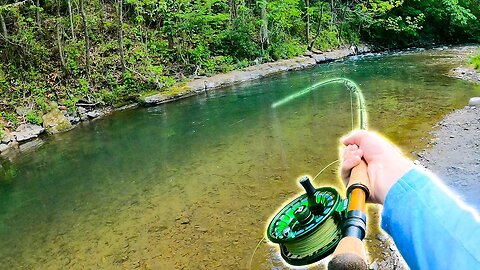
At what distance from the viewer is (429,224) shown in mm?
940

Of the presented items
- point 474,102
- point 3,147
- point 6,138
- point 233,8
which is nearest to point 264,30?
point 233,8

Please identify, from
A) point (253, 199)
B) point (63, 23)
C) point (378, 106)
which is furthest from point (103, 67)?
→ point (253, 199)

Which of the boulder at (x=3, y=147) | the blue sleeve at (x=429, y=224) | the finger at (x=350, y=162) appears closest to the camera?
the blue sleeve at (x=429, y=224)

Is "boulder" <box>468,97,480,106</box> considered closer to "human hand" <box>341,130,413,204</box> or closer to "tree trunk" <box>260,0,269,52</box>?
"human hand" <box>341,130,413,204</box>

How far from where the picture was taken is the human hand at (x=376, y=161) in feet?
3.86

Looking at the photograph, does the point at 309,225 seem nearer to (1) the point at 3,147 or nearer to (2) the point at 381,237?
(2) the point at 381,237

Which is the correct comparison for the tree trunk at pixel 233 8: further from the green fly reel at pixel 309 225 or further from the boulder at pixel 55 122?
the green fly reel at pixel 309 225

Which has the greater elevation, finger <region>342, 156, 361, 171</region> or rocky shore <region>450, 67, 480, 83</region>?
finger <region>342, 156, 361, 171</region>

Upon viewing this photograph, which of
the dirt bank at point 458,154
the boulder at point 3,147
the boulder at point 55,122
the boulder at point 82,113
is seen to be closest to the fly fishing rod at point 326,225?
the dirt bank at point 458,154

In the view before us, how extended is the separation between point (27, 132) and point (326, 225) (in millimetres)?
12576

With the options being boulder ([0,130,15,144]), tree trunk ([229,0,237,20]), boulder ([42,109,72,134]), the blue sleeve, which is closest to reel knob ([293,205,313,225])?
the blue sleeve

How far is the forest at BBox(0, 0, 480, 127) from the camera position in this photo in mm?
14250

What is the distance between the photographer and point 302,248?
131 centimetres

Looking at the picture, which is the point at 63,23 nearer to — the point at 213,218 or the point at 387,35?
the point at 213,218
